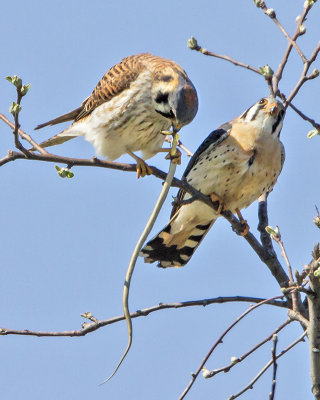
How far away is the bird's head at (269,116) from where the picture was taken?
4.96 meters

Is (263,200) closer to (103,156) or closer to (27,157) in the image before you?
(103,156)

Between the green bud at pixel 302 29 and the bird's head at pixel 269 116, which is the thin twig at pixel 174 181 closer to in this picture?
the bird's head at pixel 269 116

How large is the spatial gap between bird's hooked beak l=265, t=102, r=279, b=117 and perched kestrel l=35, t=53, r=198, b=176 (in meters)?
0.60

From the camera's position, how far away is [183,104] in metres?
4.45

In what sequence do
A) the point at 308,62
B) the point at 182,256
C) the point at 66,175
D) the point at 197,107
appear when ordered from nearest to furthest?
the point at 66,175
the point at 308,62
the point at 197,107
the point at 182,256

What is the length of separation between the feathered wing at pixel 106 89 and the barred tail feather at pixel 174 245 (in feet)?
3.51

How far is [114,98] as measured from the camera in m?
5.11

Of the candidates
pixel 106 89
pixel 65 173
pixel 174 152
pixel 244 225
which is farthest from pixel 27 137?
pixel 106 89

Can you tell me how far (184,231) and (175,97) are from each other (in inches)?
44.4

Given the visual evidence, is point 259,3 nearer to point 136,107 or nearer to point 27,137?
point 136,107

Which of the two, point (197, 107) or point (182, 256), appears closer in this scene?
point (197, 107)

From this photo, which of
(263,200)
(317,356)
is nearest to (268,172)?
(263,200)

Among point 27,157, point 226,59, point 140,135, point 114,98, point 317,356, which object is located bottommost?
point 317,356

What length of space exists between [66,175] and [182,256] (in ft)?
7.17
